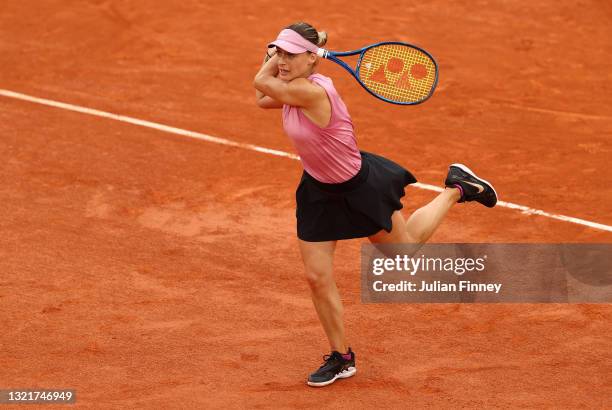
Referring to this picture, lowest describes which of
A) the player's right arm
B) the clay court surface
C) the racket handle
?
the clay court surface

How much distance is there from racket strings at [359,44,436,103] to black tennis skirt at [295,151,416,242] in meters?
0.65

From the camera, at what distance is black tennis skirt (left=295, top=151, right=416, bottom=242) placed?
285 inches

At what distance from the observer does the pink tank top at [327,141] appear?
705 cm

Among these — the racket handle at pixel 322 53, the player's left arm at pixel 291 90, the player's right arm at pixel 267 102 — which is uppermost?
the racket handle at pixel 322 53

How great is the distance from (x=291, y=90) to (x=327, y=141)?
41 cm

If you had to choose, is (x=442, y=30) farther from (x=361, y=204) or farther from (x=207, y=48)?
(x=361, y=204)

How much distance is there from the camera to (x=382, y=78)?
7.71 m

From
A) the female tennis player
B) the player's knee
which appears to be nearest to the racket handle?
the female tennis player

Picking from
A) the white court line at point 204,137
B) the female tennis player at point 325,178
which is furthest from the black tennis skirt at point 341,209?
the white court line at point 204,137

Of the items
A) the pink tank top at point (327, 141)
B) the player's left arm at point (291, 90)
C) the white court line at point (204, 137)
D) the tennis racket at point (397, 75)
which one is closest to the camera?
the player's left arm at point (291, 90)

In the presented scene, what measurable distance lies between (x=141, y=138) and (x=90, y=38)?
10.6 ft

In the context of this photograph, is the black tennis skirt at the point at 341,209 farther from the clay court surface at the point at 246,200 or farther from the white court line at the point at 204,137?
the white court line at the point at 204,137

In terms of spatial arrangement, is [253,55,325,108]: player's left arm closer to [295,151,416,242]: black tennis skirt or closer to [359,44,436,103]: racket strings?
[295,151,416,242]: black tennis skirt

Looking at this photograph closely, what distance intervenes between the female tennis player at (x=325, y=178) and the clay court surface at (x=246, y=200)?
2.38 feet
